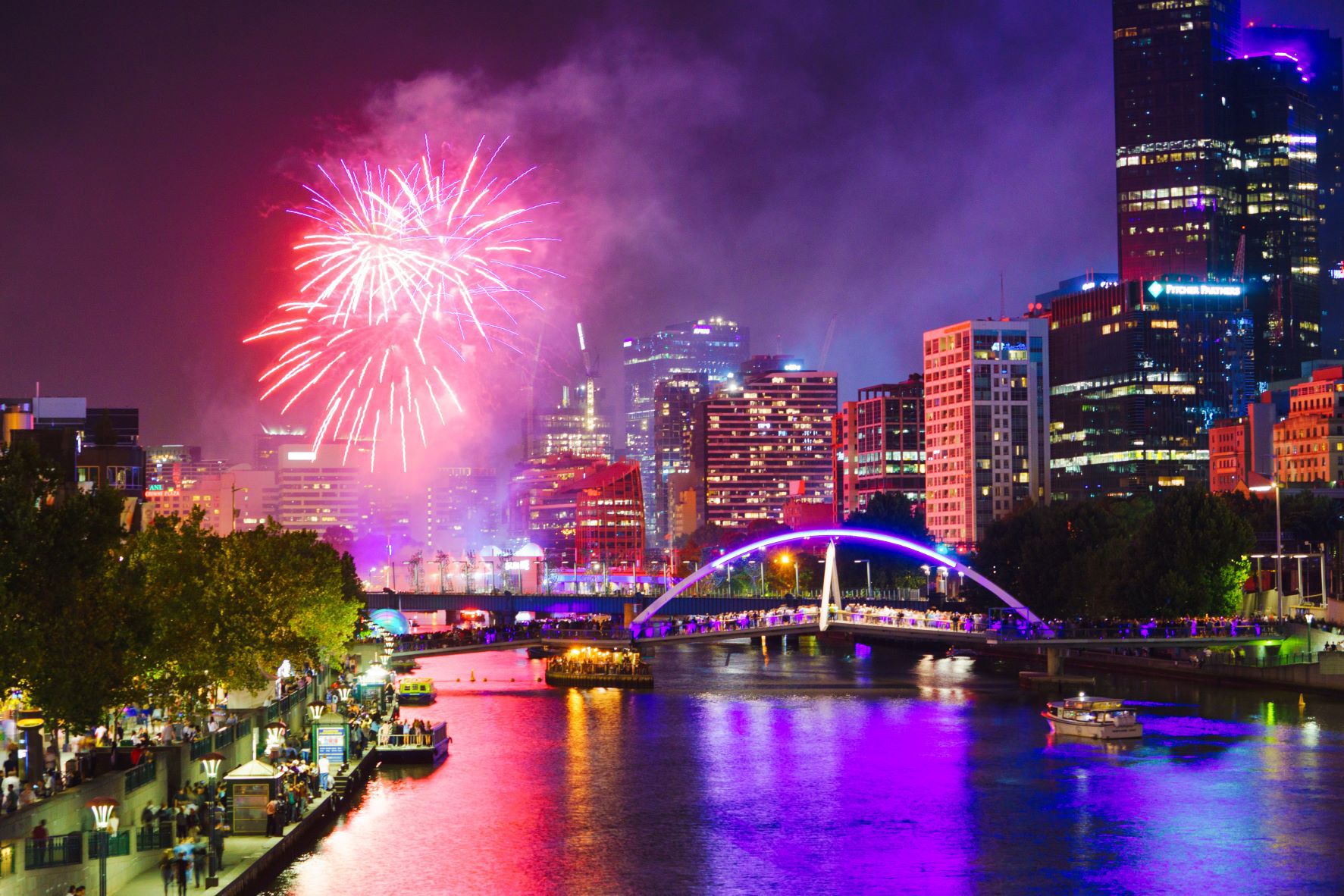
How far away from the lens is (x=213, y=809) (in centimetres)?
4131

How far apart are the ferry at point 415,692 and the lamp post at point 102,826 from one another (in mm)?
53060

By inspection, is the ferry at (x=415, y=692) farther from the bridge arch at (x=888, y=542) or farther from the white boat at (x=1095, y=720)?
the white boat at (x=1095, y=720)

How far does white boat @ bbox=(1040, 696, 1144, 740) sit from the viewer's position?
231ft

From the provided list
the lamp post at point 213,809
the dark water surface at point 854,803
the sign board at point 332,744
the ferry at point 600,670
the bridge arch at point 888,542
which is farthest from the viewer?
the bridge arch at point 888,542

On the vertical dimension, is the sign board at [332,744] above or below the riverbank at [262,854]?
above

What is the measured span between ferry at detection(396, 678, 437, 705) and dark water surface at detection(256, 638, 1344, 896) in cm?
387

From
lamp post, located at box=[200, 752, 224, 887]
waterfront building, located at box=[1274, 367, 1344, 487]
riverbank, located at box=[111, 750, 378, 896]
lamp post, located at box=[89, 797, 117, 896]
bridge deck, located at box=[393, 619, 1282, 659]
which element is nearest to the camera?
lamp post, located at box=[89, 797, 117, 896]

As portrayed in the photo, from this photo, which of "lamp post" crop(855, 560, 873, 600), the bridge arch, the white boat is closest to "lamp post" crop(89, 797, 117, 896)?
the white boat

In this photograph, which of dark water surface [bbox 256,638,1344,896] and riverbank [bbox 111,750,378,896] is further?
dark water surface [bbox 256,638,1344,896]

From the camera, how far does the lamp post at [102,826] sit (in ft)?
111

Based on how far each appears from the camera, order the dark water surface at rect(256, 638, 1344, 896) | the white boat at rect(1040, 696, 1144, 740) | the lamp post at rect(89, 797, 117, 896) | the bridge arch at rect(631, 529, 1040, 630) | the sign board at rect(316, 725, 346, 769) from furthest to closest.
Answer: the bridge arch at rect(631, 529, 1040, 630), the white boat at rect(1040, 696, 1144, 740), the sign board at rect(316, 725, 346, 769), the dark water surface at rect(256, 638, 1344, 896), the lamp post at rect(89, 797, 117, 896)

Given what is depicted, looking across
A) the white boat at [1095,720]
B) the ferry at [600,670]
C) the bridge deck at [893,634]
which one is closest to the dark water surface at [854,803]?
the white boat at [1095,720]

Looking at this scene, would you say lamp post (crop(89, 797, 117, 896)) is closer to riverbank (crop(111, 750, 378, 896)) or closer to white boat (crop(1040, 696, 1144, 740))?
riverbank (crop(111, 750, 378, 896))

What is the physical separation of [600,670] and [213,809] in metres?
63.1
